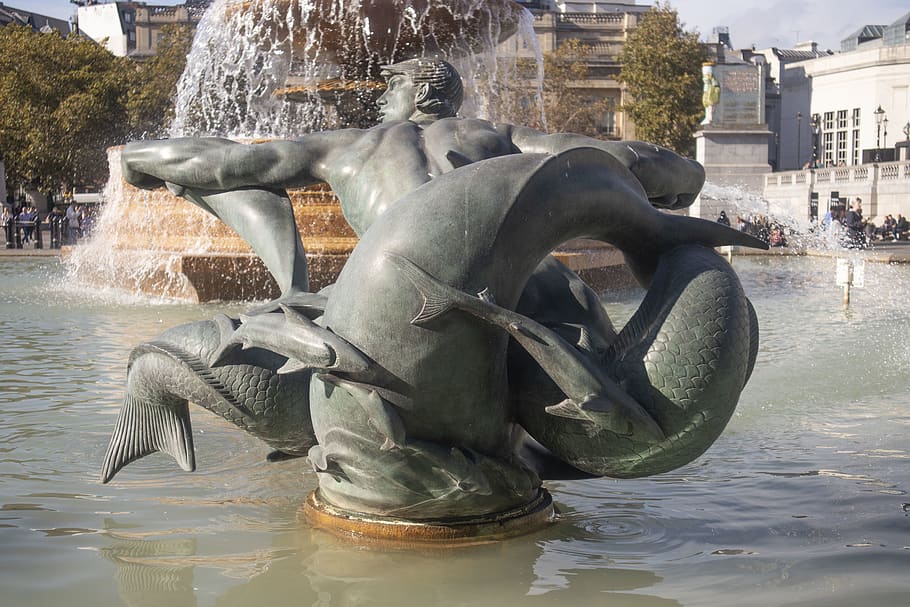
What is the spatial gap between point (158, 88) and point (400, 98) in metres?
44.5

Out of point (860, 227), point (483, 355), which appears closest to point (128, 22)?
point (860, 227)

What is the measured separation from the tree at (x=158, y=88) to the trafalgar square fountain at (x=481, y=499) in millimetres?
41794

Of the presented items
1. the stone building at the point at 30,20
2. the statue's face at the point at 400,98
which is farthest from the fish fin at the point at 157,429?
the stone building at the point at 30,20

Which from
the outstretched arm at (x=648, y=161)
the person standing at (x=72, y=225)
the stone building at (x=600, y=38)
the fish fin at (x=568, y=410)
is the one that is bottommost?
the person standing at (x=72, y=225)

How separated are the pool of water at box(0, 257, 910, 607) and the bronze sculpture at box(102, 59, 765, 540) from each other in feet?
0.82

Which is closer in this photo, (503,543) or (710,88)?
(503,543)

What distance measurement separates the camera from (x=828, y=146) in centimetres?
7725

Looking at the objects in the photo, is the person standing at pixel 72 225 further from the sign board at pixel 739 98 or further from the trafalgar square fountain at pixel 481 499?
the trafalgar square fountain at pixel 481 499

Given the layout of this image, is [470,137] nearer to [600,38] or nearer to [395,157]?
[395,157]

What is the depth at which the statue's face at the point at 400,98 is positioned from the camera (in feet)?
13.4

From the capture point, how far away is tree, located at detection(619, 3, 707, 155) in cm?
5109

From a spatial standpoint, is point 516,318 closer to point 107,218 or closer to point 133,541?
point 133,541

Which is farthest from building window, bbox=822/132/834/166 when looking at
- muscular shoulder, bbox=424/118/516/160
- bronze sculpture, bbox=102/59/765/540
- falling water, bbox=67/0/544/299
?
bronze sculpture, bbox=102/59/765/540

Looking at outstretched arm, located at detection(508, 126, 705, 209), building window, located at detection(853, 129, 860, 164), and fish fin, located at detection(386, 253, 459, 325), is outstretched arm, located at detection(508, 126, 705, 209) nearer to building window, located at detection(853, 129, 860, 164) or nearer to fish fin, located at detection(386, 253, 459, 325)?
fish fin, located at detection(386, 253, 459, 325)
